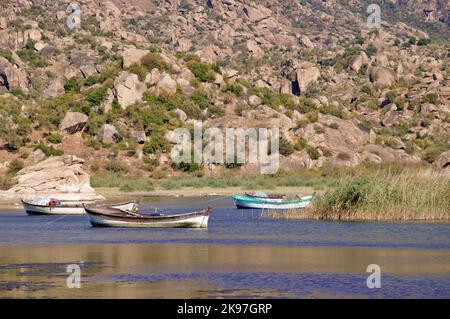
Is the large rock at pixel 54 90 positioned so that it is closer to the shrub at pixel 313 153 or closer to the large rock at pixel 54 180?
the shrub at pixel 313 153

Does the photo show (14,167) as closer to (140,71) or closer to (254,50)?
(140,71)

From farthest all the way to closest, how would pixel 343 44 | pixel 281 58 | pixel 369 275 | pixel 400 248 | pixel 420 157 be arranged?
→ pixel 343 44 → pixel 281 58 → pixel 420 157 → pixel 400 248 → pixel 369 275

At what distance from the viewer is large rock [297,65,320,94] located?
141m

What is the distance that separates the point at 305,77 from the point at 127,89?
43.5 metres

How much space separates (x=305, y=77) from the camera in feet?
465

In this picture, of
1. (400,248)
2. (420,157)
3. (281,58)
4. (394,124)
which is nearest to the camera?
(400,248)

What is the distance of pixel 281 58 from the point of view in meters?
172

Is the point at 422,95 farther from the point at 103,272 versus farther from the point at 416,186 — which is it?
the point at 103,272

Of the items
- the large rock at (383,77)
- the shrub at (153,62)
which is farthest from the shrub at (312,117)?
the large rock at (383,77)

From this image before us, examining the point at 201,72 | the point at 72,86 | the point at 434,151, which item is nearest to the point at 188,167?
the point at 201,72

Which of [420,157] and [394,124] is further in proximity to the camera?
[394,124]

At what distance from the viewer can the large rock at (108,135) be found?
98312 millimetres

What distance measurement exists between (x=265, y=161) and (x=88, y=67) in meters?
33.0

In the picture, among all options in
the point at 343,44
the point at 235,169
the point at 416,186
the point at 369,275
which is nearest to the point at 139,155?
the point at 235,169
